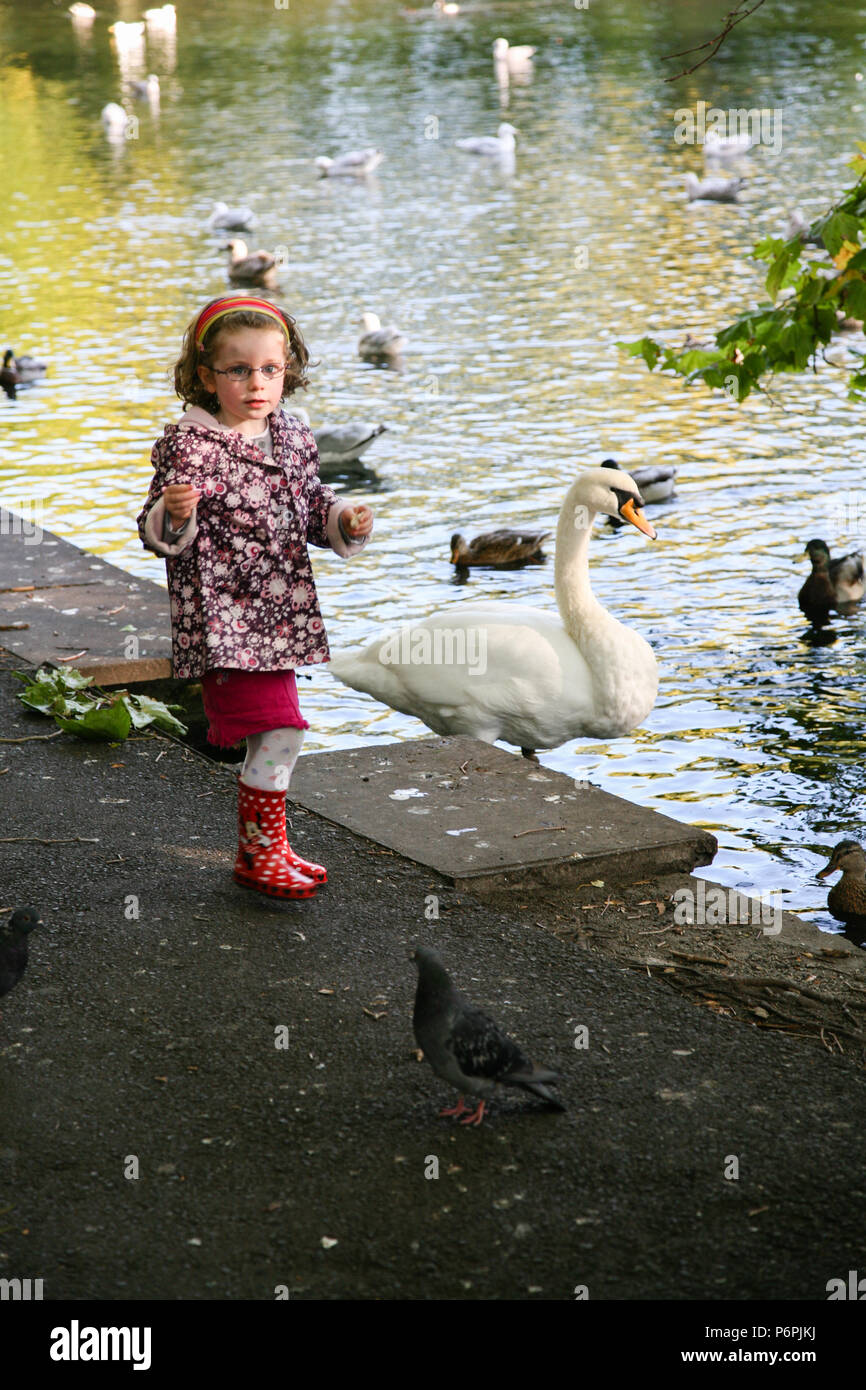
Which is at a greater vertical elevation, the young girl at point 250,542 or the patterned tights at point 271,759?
the young girl at point 250,542

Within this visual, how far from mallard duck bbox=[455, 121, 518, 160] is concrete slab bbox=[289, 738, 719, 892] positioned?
20440 millimetres

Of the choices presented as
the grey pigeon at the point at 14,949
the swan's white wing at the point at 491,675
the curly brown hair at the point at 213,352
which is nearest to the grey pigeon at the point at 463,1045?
the grey pigeon at the point at 14,949

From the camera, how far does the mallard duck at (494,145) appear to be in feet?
80.5

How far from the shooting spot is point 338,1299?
116 inches

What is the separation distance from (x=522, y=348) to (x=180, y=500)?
11.1 meters

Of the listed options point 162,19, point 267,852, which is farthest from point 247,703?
point 162,19

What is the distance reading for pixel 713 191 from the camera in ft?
68.3

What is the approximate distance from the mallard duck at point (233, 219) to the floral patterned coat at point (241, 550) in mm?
16611

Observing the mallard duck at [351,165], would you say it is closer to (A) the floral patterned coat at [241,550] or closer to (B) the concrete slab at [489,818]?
(B) the concrete slab at [489,818]

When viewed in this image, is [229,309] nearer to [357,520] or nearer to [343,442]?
[357,520]
